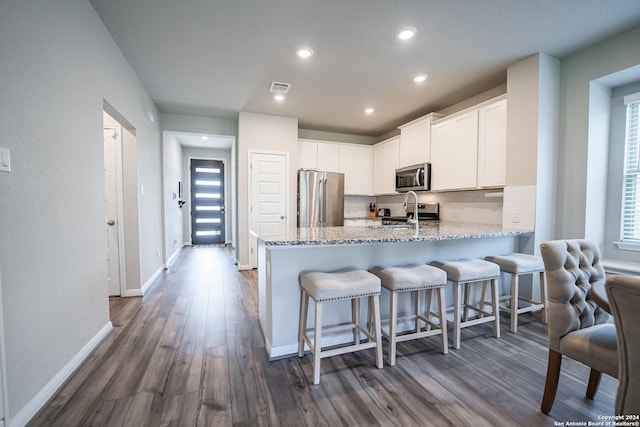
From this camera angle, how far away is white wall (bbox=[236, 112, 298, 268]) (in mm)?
4531

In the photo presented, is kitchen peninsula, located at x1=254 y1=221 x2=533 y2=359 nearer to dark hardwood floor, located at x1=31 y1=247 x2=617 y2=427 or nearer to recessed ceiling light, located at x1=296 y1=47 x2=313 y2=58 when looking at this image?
dark hardwood floor, located at x1=31 y1=247 x2=617 y2=427

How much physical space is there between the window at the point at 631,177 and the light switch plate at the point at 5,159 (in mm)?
4651

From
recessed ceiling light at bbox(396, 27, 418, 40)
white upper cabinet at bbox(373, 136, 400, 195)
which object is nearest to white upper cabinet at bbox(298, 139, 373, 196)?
white upper cabinet at bbox(373, 136, 400, 195)

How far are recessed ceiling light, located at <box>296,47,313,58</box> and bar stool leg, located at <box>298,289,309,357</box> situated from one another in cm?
226

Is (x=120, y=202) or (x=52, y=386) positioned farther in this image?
(x=120, y=202)

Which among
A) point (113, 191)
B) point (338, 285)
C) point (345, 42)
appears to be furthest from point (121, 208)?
point (345, 42)

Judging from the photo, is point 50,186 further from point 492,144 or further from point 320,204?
point 492,144

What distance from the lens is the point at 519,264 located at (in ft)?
7.77

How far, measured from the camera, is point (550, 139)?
2773 mm

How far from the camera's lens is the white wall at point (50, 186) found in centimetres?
133

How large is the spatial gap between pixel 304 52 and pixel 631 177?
3392 millimetres

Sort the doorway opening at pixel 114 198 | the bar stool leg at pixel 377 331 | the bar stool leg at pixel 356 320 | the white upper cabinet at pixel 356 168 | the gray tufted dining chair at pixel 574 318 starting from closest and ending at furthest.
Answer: the gray tufted dining chair at pixel 574 318
the bar stool leg at pixel 377 331
the bar stool leg at pixel 356 320
the doorway opening at pixel 114 198
the white upper cabinet at pixel 356 168

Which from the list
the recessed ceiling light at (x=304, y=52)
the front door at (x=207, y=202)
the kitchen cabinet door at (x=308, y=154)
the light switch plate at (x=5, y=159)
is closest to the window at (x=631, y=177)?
the recessed ceiling light at (x=304, y=52)

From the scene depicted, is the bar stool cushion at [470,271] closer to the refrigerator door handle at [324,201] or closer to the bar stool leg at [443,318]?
the bar stool leg at [443,318]
